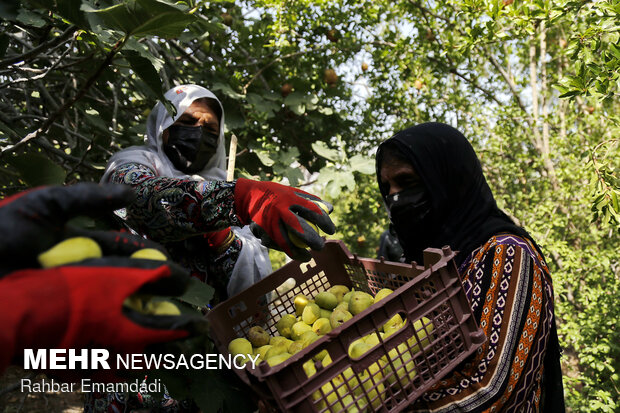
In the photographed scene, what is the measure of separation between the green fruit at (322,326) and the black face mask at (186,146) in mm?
916

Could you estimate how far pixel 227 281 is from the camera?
71.2 inches

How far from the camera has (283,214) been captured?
3.63 feet

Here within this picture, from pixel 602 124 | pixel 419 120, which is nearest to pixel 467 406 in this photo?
pixel 419 120

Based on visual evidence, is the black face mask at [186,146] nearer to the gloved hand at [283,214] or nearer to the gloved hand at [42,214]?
the gloved hand at [283,214]

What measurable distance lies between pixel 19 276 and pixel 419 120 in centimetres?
386

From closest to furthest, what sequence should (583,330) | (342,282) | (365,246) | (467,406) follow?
(467,406) → (342,282) → (583,330) → (365,246)

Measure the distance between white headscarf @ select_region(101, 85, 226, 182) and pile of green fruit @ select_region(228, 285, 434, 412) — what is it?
0.68m

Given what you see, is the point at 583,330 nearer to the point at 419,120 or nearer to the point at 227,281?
the point at 419,120

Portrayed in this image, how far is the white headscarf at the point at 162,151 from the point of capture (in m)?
1.68

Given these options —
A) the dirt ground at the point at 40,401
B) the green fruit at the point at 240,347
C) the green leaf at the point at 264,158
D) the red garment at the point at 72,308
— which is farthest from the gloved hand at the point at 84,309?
the dirt ground at the point at 40,401

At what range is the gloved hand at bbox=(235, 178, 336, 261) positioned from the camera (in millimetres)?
1108

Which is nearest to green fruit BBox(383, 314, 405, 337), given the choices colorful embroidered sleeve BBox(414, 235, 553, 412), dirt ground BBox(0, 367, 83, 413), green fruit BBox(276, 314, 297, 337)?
colorful embroidered sleeve BBox(414, 235, 553, 412)

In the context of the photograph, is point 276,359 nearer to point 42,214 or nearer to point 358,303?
point 358,303

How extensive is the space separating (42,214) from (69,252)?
69 mm
